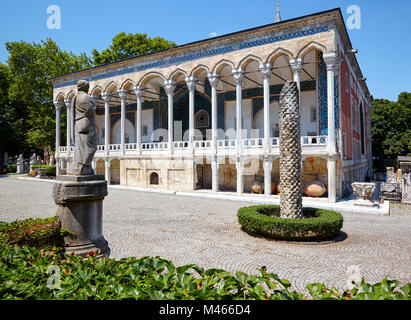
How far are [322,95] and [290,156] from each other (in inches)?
400

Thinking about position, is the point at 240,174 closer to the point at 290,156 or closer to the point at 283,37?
the point at 290,156

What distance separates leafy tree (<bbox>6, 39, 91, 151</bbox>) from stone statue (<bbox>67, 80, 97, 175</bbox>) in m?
31.7

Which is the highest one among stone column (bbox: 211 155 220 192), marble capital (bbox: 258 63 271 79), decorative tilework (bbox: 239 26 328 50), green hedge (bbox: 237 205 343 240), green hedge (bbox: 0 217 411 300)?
decorative tilework (bbox: 239 26 328 50)

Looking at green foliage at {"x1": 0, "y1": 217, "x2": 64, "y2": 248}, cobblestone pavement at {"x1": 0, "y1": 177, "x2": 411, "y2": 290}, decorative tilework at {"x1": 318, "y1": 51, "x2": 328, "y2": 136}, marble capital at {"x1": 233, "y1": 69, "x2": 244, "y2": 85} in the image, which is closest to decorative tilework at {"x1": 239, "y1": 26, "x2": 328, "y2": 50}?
marble capital at {"x1": 233, "y1": 69, "x2": 244, "y2": 85}

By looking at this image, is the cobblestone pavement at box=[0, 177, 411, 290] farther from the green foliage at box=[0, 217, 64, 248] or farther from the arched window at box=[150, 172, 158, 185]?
the arched window at box=[150, 172, 158, 185]

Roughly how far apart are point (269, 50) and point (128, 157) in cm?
1271

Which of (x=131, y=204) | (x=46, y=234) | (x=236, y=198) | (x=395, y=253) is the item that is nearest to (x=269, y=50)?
(x=236, y=198)

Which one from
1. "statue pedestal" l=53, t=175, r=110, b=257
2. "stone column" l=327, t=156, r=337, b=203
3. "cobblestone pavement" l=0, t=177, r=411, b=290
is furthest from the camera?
"stone column" l=327, t=156, r=337, b=203

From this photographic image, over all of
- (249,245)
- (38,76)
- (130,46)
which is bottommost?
(249,245)

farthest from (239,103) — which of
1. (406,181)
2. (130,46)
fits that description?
(130,46)

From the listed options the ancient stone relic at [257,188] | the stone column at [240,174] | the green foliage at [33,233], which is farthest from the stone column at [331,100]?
the green foliage at [33,233]

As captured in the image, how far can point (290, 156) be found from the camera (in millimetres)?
8195

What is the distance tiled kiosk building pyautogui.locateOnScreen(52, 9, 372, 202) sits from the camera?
47.6 ft
